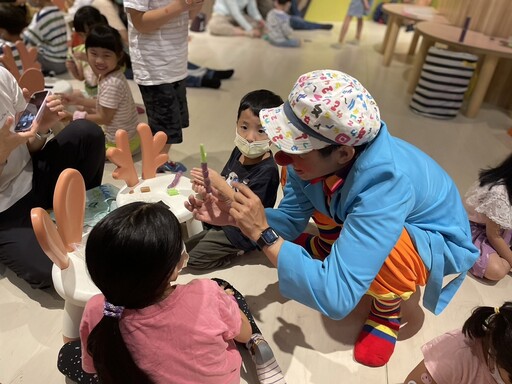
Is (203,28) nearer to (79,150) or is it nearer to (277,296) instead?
(79,150)

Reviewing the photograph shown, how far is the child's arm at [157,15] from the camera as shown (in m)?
1.62

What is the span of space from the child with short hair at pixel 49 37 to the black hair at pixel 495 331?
120 inches

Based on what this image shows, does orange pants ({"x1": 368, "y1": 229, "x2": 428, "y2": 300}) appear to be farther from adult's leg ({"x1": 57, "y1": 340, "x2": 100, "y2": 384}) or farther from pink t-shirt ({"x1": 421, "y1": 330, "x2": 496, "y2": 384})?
adult's leg ({"x1": 57, "y1": 340, "x2": 100, "y2": 384})

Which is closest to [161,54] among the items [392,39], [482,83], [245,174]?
[245,174]

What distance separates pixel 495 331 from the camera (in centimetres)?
88

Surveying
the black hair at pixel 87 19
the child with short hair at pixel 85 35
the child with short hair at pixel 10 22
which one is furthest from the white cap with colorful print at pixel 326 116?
the child with short hair at pixel 10 22

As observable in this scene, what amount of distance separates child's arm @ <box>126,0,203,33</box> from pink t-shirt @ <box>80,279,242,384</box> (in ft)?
3.78

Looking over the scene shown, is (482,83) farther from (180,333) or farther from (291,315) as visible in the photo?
(180,333)

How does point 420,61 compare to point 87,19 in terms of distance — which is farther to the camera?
point 420,61

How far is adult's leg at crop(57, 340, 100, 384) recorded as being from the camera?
109 centimetres

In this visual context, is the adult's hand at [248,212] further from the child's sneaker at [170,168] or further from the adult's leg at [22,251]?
the child's sneaker at [170,168]

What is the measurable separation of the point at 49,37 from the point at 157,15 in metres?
1.70

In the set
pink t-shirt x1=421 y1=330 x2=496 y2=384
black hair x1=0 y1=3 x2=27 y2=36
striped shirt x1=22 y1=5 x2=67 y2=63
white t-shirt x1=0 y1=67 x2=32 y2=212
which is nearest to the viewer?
pink t-shirt x1=421 y1=330 x2=496 y2=384

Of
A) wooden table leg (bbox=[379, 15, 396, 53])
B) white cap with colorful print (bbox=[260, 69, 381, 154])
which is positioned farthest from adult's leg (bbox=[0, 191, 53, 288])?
wooden table leg (bbox=[379, 15, 396, 53])
